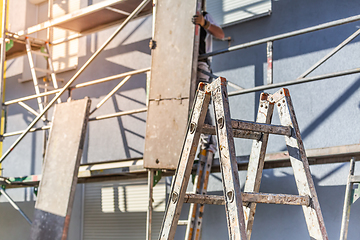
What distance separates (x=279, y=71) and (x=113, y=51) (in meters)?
3.44

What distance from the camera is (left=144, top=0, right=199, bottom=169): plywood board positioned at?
5527 mm

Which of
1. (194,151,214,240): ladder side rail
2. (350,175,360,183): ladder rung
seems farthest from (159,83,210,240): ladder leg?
(194,151,214,240): ladder side rail

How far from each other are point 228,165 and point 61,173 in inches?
167

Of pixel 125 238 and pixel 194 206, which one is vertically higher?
pixel 194 206

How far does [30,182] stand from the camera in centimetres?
778

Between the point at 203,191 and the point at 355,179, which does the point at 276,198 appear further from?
the point at 203,191

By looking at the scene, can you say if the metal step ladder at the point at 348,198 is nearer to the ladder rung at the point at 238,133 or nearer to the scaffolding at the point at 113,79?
the scaffolding at the point at 113,79

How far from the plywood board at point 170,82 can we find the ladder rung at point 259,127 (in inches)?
90.2

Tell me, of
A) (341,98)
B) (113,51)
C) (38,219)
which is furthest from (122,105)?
(341,98)

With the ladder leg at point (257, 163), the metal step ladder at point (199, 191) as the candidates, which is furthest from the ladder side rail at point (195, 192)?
the ladder leg at point (257, 163)

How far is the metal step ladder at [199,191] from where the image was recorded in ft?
17.7

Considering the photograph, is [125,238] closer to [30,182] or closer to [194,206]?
[30,182]

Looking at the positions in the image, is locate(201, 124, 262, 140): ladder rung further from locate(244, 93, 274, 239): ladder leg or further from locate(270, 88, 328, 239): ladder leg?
locate(270, 88, 328, 239): ladder leg

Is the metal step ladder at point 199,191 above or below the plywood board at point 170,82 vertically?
below
